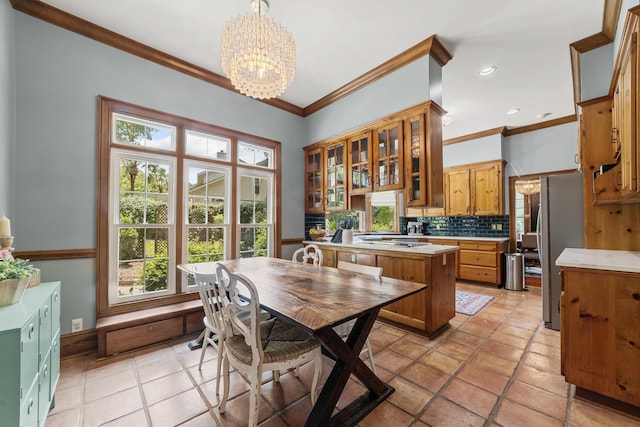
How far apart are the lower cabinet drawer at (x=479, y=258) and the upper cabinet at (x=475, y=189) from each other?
841mm

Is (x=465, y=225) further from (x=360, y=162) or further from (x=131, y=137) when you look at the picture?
(x=131, y=137)

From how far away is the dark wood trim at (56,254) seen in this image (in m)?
2.19

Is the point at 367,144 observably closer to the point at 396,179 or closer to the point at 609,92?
the point at 396,179

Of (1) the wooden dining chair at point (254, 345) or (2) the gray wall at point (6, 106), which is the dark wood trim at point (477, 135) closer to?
(1) the wooden dining chair at point (254, 345)

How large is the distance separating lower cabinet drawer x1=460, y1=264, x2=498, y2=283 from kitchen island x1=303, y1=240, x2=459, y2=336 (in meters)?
2.19

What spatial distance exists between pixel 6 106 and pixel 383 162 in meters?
3.50

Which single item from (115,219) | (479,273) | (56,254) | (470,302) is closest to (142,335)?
(56,254)

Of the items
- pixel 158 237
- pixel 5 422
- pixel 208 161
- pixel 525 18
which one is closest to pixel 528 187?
pixel 525 18

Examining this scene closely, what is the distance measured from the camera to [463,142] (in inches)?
213

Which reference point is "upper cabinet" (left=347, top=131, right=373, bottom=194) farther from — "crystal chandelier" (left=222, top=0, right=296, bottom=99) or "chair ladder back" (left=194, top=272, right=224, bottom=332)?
"chair ladder back" (left=194, top=272, right=224, bottom=332)

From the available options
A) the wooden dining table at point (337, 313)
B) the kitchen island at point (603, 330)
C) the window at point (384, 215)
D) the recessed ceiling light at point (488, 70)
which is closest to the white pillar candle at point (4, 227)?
the wooden dining table at point (337, 313)

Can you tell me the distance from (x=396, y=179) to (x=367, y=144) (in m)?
0.68

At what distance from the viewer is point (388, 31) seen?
2.57 metres

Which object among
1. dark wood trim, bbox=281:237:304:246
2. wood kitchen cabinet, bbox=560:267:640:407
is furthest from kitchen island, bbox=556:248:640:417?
dark wood trim, bbox=281:237:304:246
